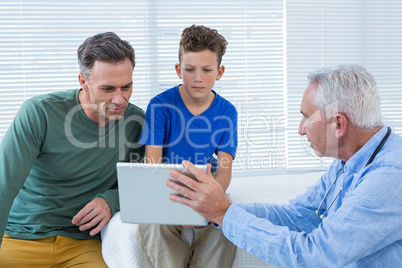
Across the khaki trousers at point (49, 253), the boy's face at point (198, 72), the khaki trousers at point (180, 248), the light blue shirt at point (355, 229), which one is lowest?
the khaki trousers at point (49, 253)

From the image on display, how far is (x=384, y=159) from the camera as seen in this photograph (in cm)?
121

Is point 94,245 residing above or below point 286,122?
below

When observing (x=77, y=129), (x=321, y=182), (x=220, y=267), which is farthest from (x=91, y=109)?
(x=321, y=182)

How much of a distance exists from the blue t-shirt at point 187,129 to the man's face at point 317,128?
2.30ft

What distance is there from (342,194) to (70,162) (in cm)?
113

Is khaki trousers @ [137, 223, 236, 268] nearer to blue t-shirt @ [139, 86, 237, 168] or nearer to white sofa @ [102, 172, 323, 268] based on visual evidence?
white sofa @ [102, 172, 323, 268]

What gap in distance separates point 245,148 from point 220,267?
1897 millimetres

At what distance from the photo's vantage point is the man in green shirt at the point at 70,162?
1.73m

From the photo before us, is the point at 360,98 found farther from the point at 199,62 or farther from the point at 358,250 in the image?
the point at 199,62

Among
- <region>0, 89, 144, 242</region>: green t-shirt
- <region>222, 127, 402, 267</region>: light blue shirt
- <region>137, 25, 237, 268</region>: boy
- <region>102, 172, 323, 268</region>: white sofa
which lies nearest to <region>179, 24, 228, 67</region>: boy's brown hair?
<region>137, 25, 237, 268</region>: boy

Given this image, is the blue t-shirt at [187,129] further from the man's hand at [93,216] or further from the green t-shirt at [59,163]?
the man's hand at [93,216]

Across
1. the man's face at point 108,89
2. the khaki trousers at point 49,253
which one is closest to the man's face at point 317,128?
the man's face at point 108,89

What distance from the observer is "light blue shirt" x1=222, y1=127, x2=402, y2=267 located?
113 cm

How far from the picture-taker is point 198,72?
1.99 meters
